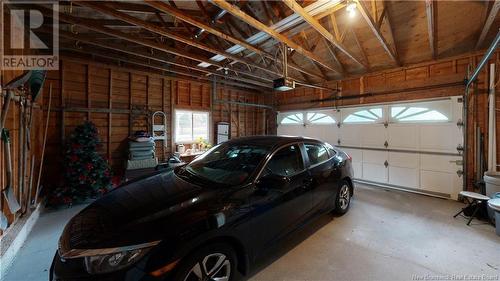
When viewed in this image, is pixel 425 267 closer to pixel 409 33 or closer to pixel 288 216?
pixel 288 216

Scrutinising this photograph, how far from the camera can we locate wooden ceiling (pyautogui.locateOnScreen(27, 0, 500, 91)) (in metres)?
2.76

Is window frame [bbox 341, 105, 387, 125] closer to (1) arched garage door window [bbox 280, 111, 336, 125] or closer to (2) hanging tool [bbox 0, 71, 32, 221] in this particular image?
(1) arched garage door window [bbox 280, 111, 336, 125]

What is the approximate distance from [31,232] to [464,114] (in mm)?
7572

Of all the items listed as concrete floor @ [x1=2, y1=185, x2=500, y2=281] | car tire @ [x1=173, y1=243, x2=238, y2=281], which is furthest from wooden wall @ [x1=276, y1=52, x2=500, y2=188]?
car tire @ [x1=173, y1=243, x2=238, y2=281]

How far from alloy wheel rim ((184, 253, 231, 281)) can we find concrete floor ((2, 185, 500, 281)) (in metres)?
0.49

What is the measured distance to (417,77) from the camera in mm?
4801

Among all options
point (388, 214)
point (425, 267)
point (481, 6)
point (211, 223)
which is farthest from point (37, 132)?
point (481, 6)

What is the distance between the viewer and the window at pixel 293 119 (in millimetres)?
7091

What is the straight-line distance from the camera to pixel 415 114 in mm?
4762

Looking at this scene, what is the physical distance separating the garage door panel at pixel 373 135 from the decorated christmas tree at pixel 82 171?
241 inches

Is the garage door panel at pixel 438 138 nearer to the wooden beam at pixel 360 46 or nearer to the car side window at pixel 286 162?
the wooden beam at pixel 360 46

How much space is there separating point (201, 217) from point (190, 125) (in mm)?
5266

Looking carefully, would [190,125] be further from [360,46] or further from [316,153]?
[360,46]

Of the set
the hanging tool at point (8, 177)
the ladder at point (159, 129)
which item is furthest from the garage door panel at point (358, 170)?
the hanging tool at point (8, 177)
